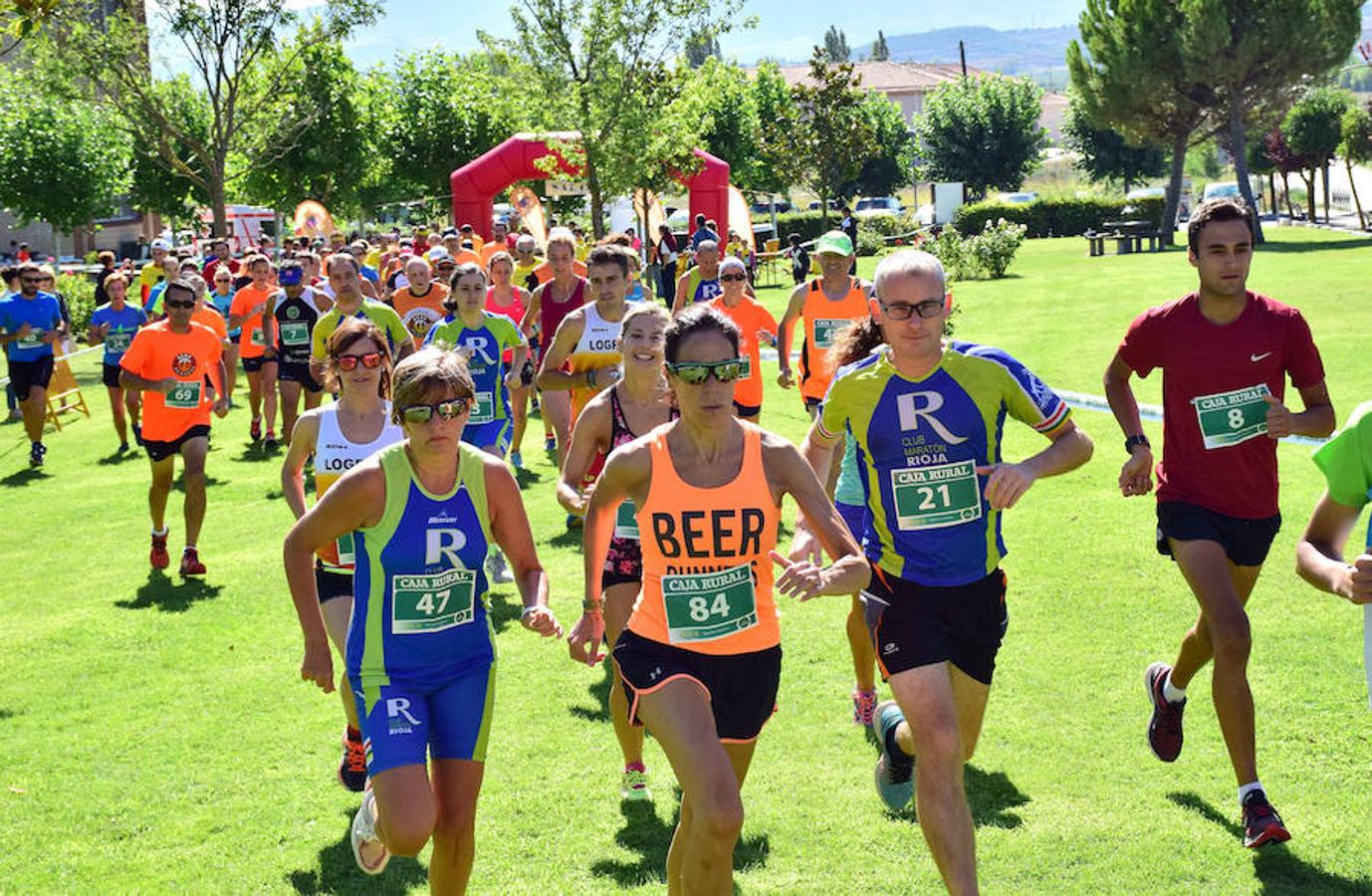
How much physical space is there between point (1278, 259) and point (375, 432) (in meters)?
36.5

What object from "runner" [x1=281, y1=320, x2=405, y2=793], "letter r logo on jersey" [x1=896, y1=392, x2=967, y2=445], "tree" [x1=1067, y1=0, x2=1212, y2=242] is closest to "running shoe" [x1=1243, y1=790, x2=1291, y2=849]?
"letter r logo on jersey" [x1=896, y1=392, x2=967, y2=445]

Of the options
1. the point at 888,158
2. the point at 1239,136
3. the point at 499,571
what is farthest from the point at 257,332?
the point at 888,158

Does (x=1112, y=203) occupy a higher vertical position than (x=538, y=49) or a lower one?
lower

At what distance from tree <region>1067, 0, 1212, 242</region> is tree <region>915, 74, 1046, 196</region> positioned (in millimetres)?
19931

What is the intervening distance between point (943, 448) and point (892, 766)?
60.5 inches

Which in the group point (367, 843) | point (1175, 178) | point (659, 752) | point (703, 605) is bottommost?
point (659, 752)

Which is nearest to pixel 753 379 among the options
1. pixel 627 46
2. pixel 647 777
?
pixel 647 777

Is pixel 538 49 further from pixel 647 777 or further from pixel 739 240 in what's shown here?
pixel 647 777

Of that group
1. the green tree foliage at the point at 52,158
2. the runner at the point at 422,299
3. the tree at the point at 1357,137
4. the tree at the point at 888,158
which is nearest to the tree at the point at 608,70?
the green tree foliage at the point at 52,158

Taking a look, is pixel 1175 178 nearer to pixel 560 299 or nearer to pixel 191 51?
pixel 191 51

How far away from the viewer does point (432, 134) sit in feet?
185

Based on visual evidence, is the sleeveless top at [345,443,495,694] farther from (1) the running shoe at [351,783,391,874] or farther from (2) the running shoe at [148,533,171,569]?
(2) the running shoe at [148,533,171,569]

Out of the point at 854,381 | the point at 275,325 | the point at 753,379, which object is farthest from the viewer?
the point at 275,325

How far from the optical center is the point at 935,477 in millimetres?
5297
